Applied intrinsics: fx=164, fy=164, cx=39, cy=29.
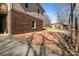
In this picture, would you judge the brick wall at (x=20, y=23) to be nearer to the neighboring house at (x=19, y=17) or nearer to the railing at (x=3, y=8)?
the neighboring house at (x=19, y=17)

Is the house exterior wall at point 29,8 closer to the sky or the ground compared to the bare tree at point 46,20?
closer to the sky

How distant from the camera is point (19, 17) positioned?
9.10 feet

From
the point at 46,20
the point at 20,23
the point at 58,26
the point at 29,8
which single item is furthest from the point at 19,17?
the point at 58,26

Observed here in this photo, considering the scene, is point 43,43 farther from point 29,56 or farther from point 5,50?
point 5,50

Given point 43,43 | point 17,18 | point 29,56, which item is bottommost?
point 29,56

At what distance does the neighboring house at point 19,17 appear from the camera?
9.08 ft

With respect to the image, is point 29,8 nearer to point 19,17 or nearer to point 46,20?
point 19,17

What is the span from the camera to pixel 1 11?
2.80 m

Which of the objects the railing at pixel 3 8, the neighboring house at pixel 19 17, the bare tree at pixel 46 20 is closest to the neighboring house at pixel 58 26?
the bare tree at pixel 46 20

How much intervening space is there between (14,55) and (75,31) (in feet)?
3.53

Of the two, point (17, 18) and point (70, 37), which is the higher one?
point (17, 18)

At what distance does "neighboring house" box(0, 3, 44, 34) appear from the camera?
9.08ft

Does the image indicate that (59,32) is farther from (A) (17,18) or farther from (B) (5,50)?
(B) (5,50)

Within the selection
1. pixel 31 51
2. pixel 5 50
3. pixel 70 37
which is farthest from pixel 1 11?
pixel 70 37
